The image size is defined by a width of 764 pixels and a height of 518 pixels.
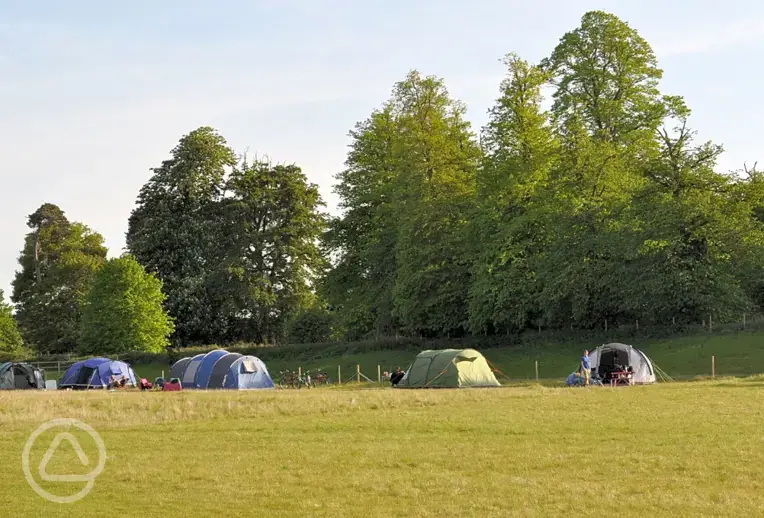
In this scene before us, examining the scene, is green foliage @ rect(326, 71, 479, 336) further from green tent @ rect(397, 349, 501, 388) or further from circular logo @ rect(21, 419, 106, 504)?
circular logo @ rect(21, 419, 106, 504)

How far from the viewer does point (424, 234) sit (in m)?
54.8

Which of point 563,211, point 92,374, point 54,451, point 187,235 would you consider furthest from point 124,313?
point 54,451

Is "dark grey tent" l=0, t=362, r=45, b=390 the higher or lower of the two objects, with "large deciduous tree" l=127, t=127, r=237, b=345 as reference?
lower

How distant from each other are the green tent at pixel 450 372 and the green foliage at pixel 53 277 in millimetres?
47864

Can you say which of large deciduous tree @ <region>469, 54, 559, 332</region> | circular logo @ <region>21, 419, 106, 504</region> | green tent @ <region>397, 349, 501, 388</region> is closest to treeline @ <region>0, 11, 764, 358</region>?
large deciduous tree @ <region>469, 54, 559, 332</region>

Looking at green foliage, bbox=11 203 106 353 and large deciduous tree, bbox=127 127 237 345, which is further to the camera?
green foliage, bbox=11 203 106 353

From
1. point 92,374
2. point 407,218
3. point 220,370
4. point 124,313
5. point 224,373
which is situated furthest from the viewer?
point 124,313

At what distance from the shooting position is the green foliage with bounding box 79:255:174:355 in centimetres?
6744

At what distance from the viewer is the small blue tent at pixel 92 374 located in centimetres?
4766

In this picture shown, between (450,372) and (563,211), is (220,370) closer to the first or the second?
(450,372)

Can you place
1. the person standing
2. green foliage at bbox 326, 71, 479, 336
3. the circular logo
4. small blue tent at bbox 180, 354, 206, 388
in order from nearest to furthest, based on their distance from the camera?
the circular logo → the person standing → small blue tent at bbox 180, 354, 206, 388 → green foliage at bbox 326, 71, 479, 336

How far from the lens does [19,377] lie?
172 feet

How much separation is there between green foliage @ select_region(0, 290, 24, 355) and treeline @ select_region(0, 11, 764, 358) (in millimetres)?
11833

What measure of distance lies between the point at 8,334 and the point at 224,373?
43.4 meters
